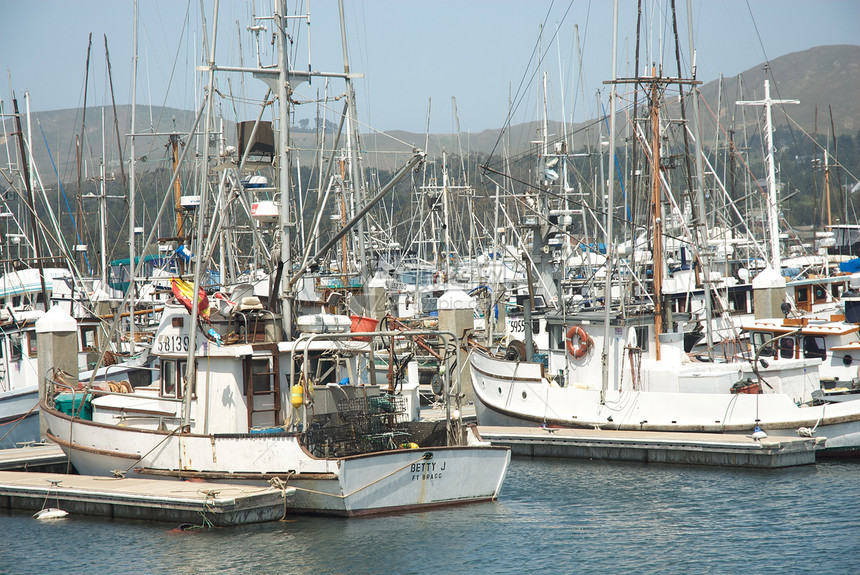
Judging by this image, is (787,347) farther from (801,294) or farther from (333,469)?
(333,469)

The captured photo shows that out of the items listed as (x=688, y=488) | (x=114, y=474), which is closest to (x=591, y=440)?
(x=688, y=488)

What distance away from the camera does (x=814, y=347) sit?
22.7m

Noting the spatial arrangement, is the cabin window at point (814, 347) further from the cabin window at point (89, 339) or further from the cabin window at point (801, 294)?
the cabin window at point (89, 339)

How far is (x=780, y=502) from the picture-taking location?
1639cm

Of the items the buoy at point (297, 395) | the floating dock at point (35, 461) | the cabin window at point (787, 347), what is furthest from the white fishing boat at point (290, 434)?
the cabin window at point (787, 347)

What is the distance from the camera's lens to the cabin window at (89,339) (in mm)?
28344

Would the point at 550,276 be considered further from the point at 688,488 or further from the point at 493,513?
the point at 493,513

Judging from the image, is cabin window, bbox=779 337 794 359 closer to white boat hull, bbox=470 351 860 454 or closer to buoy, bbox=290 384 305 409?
white boat hull, bbox=470 351 860 454

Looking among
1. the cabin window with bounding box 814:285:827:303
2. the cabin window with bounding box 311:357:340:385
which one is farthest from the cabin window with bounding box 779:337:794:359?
the cabin window with bounding box 311:357:340:385

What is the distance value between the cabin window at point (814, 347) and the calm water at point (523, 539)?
567cm

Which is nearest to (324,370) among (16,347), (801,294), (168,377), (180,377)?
(180,377)

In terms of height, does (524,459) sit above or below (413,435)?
below

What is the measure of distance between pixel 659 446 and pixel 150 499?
36.1ft

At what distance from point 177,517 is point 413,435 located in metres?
4.40
